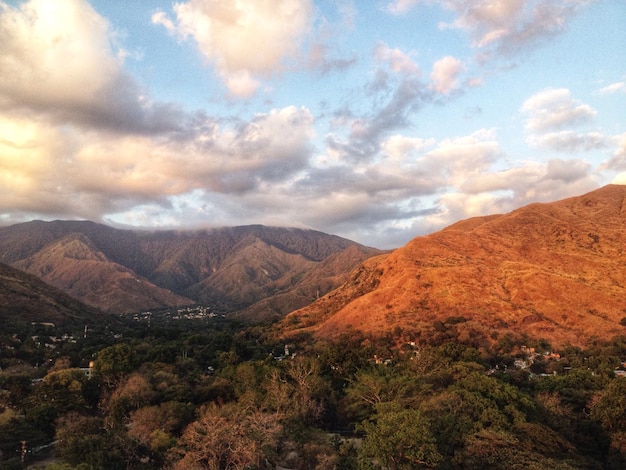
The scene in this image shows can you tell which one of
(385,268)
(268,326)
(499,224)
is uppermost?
(499,224)

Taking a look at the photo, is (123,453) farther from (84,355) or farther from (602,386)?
(84,355)

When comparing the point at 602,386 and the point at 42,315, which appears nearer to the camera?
the point at 602,386

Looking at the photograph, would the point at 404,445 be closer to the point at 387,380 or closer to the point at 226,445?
the point at 226,445

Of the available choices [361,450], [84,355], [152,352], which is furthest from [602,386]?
[84,355]

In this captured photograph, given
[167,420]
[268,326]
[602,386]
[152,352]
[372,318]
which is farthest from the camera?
[268,326]

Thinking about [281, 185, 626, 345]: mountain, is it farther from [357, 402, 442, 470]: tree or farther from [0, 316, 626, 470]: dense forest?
[357, 402, 442, 470]: tree

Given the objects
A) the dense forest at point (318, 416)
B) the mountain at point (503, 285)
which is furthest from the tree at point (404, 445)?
the mountain at point (503, 285)
